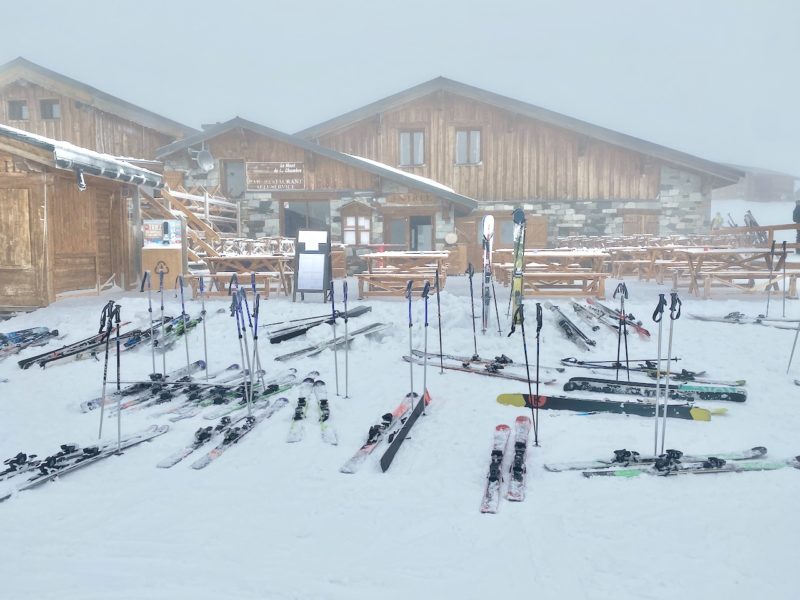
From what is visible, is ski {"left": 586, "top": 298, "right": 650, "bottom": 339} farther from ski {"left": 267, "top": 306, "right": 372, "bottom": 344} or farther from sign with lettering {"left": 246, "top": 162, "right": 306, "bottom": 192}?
sign with lettering {"left": 246, "top": 162, "right": 306, "bottom": 192}

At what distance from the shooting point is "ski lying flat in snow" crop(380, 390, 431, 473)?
396cm

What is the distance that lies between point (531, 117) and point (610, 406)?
15597 millimetres

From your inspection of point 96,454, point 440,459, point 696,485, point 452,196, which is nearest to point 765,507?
point 696,485

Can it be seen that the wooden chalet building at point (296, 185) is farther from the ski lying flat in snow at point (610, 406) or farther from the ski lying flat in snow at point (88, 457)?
the ski lying flat in snow at point (88, 457)

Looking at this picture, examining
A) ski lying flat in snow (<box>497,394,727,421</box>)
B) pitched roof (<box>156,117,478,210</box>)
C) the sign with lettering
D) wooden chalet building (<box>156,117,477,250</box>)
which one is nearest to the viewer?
ski lying flat in snow (<box>497,394,727,421</box>)

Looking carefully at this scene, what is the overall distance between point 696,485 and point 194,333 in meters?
6.89

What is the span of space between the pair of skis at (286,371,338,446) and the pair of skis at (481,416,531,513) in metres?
1.31

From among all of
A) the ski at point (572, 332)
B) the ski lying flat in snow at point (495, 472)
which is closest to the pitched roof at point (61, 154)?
the ski at point (572, 332)

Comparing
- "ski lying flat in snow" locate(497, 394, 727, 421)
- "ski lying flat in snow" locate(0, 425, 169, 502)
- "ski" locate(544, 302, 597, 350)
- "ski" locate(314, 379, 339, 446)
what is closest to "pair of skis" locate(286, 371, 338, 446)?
"ski" locate(314, 379, 339, 446)

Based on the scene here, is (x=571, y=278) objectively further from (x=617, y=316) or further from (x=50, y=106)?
(x=50, y=106)

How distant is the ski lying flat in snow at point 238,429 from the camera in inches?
160

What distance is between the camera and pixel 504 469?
3902mm

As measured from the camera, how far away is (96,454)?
4137 millimetres

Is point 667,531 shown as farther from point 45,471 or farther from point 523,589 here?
point 45,471
